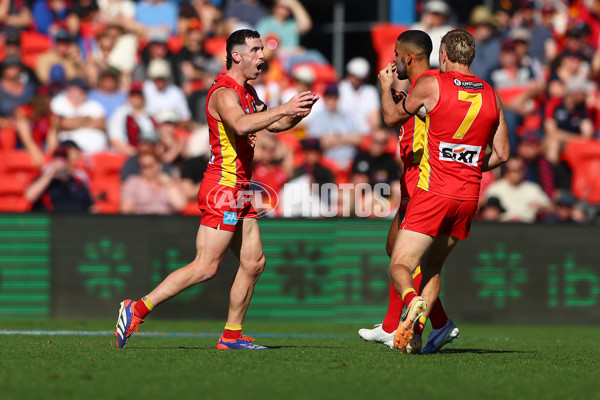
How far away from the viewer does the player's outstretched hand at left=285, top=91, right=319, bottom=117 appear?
296 inches

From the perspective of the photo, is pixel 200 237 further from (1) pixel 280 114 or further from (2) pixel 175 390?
(2) pixel 175 390

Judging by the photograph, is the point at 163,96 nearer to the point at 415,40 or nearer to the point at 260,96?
the point at 260,96

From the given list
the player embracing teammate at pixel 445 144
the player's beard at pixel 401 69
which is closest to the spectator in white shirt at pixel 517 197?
the player's beard at pixel 401 69

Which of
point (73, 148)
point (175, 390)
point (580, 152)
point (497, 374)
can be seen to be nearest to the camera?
point (175, 390)

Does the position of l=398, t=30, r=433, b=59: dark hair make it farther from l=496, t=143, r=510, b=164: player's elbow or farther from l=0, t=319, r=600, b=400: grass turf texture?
l=0, t=319, r=600, b=400: grass turf texture

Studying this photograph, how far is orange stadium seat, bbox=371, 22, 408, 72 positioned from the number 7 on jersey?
33.2 feet

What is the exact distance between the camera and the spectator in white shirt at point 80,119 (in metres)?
15.7

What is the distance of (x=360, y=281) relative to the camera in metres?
13.0

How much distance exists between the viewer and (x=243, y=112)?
7930mm

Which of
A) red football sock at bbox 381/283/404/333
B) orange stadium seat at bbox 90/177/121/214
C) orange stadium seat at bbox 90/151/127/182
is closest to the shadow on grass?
red football sock at bbox 381/283/404/333

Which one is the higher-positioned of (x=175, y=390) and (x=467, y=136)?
(x=467, y=136)

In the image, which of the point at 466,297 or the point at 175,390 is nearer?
the point at 175,390

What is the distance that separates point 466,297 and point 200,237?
5.71 metres

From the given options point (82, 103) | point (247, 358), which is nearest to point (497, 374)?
point (247, 358)
